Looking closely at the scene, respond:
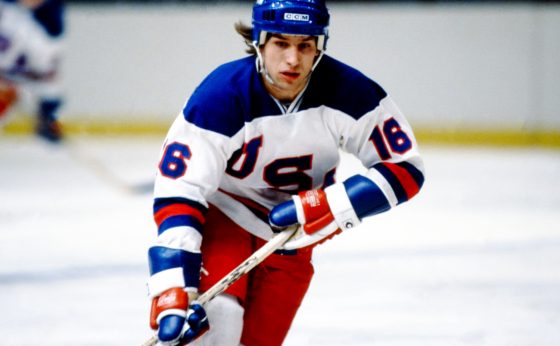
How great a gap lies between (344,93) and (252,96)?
0.20m

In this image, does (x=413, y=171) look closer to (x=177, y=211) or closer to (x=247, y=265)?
(x=247, y=265)

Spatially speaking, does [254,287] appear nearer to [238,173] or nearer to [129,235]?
[238,173]

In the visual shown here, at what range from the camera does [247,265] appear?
2180 millimetres

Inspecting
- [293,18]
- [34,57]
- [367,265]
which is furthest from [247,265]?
[34,57]

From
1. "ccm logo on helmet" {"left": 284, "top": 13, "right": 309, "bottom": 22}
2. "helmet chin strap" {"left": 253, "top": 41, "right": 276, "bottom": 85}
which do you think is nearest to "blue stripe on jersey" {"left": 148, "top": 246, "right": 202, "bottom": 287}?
"helmet chin strap" {"left": 253, "top": 41, "right": 276, "bottom": 85}

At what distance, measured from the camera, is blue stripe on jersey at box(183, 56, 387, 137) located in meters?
2.17

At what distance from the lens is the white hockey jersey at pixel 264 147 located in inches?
84.8

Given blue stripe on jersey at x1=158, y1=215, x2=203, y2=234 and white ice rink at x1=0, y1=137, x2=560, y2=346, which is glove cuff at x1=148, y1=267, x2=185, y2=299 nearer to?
Result: blue stripe on jersey at x1=158, y1=215, x2=203, y2=234

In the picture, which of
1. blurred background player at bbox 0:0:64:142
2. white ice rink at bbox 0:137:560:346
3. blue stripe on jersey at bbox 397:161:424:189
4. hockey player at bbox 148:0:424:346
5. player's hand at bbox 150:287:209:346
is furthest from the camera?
blurred background player at bbox 0:0:64:142

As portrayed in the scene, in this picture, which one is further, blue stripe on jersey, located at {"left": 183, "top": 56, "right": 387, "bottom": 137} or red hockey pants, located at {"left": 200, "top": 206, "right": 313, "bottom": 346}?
red hockey pants, located at {"left": 200, "top": 206, "right": 313, "bottom": 346}

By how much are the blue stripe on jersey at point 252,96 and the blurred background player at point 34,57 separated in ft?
13.8

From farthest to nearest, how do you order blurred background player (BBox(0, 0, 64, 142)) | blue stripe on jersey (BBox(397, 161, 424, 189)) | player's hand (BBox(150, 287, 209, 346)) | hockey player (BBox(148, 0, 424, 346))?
blurred background player (BBox(0, 0, 64, 142)) < blue stripe on jersey (BBox(397, 161, 424, 189)) < hockey player (BBox(148, 0, 424, 346)) < player's hand (BBox(150, 287, 209, 346))

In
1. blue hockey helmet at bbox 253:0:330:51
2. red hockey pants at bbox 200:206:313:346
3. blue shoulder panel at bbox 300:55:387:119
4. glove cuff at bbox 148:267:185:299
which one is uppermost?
blue hockey helmet at bbox 253:0:330:51

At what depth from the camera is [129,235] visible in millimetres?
4797
